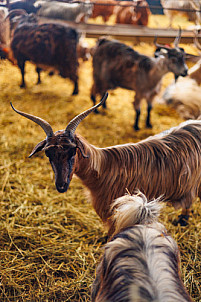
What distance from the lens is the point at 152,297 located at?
1139mm

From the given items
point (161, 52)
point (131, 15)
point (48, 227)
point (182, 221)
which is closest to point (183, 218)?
point (182, 221)

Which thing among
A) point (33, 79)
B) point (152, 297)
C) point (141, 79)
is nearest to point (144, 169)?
point (152, 297)

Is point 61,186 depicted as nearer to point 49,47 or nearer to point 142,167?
point 142,167

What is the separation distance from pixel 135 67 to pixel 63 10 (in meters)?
1.94

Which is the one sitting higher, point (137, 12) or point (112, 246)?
point (137, 12)

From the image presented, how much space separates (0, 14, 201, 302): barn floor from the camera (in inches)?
93.1

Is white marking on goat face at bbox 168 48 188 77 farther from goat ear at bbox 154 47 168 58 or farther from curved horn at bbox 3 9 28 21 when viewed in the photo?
curved horn at bbox 3 9 28 21

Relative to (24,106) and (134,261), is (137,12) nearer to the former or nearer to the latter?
(24,106)

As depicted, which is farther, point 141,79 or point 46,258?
point 141,79

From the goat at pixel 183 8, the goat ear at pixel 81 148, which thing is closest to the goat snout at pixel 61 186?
the goat ear at pixel 81 148

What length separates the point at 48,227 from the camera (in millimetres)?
2941

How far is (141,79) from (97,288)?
4081 mm

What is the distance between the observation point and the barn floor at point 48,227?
237 centimetres

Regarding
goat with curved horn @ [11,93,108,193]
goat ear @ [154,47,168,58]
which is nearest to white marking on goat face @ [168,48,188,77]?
goat ear @ [154,47,168,58]
